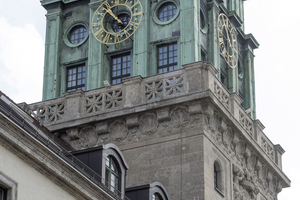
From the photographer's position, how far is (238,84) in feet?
166

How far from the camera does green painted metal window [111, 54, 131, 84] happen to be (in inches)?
1841

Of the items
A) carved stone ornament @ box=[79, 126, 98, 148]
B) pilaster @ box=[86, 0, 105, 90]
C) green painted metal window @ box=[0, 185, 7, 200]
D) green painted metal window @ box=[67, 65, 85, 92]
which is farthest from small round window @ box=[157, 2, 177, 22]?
green painted metal window @ box=[0, 185, 7, 200]

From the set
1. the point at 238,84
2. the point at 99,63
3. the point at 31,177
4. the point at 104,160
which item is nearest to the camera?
the point at 31,177

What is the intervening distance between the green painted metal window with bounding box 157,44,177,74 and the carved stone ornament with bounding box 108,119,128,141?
12.4 feet

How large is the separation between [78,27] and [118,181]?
15.6m

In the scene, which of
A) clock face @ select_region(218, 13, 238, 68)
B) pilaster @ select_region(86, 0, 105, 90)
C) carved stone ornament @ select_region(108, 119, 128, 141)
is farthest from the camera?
clock face @ select_region(218, 13, 238, 68)

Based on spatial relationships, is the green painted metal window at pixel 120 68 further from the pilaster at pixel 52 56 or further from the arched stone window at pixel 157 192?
the arched stone window at pixel 157 192

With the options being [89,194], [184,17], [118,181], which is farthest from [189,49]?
[89,194]

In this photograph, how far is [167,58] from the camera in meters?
46.0

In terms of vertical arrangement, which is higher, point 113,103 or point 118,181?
point 113,103

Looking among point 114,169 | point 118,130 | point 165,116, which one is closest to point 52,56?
point 118,130

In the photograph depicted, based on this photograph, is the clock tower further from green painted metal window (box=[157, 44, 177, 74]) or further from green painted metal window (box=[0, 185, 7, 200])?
green painted metal window (box=[0, 185, 7, 200])

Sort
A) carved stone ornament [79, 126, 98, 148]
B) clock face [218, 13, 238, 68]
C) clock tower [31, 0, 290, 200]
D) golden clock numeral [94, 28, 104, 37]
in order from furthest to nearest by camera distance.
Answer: clock face [218, 13, 238, 68] → golden clock numeral [94, 28, 104, 37] → carved stone ornament [79, 126, 98, 148] → clock tower [31, 0, 290, 200]

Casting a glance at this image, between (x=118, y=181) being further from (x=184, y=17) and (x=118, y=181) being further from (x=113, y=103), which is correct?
(x=184, y=17)
